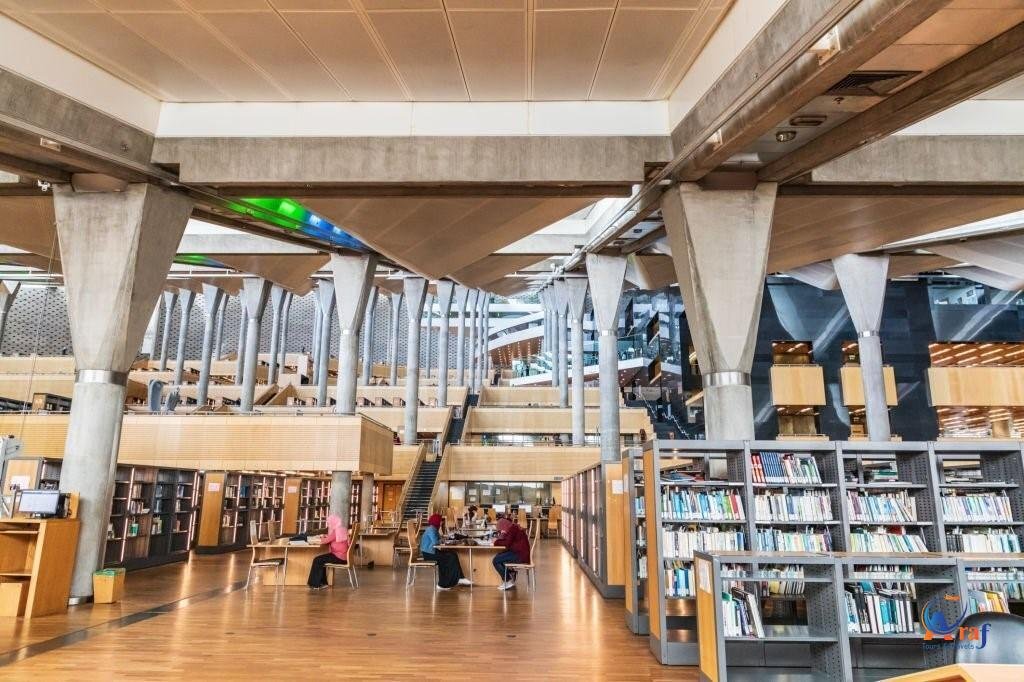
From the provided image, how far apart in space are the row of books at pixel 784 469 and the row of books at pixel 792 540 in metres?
0.47

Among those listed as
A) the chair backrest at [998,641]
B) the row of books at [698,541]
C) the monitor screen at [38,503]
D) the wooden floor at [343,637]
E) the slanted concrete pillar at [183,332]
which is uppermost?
the slanted concrete pillar at [183,332]

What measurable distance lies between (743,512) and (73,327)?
28.8 feet

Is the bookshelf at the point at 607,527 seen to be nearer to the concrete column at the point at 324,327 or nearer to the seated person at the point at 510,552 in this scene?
the seated person at the point at 510,552

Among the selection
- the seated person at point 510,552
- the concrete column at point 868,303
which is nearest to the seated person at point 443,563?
the seated person at point 510,552

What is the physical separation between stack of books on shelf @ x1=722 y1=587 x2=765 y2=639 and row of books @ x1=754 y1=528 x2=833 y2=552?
0.99 metres

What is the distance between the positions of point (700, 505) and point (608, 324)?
452 inches

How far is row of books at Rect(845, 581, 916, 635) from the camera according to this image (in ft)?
15.7

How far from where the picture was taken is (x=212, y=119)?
28.5 feet

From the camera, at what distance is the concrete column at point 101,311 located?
812 cm

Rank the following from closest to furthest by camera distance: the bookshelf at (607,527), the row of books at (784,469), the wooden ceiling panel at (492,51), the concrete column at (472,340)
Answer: the row of books at (784,469) < the wooden ceiling panel at (492,51) < the bookshelf at (607,527) < the concrete column at (472,340)

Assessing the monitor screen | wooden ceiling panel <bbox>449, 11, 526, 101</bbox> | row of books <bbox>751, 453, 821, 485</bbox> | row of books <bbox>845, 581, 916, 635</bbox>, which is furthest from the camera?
the monitor screen

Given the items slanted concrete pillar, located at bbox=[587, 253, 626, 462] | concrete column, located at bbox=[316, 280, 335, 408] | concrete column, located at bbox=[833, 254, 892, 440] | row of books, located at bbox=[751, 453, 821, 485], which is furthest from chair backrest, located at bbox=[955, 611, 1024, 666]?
concrete column, located at bbox=[316, 280, 335, 408]

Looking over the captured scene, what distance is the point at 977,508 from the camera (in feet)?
18.3

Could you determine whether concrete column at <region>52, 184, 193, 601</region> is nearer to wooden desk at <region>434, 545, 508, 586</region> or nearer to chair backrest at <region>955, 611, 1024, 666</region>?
wooden desk at <region>434, 545, 508, 586</region>
